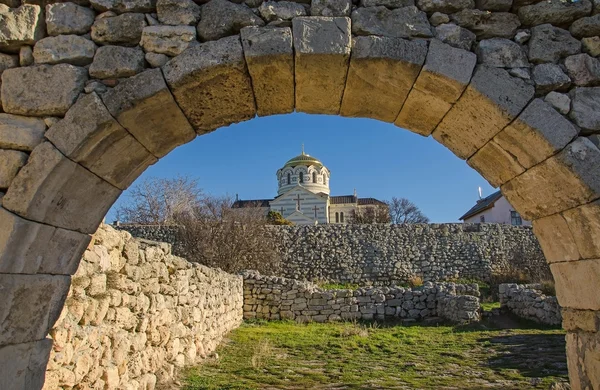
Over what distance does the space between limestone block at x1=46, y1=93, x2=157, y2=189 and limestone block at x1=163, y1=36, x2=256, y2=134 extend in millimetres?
A: 447

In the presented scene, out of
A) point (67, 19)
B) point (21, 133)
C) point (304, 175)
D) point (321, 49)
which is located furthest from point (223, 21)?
point (304, 175)

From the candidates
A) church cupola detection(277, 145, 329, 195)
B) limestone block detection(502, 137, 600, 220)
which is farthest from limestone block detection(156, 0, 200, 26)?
church cupola detection(277, 145, 329, 195)

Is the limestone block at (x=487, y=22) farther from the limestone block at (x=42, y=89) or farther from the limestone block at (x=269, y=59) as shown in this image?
the limestone block at (x=42, y=89)

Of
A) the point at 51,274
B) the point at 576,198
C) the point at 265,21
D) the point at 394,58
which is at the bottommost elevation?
the point at 51,274

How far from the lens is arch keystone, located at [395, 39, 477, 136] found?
2.95 metres

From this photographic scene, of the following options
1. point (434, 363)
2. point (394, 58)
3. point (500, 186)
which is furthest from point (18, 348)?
point (434, 363)

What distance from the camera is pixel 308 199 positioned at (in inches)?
1834

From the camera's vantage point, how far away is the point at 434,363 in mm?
7730

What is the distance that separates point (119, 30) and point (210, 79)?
668mm

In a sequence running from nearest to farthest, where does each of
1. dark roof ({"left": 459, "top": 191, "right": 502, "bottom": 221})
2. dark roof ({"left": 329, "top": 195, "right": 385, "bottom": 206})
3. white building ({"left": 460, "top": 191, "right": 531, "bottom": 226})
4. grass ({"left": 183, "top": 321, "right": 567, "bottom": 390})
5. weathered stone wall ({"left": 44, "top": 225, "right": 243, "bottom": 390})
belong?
weathered stone wall ({"left": 44, "top": 225, "right": 243, "bottom": 390})
grass ({"left": 183, "top": 321, "right": 567, "bottom": 390})
white building ({"left": 460, "top": 191, "right": 531, "bottom": 226})
dark roof ({"left": 459, "top": 191, "right": 502, "bottom": 221})
dark roof ({"left": 329, "top": 195, "right": 385, "bottom": 206})

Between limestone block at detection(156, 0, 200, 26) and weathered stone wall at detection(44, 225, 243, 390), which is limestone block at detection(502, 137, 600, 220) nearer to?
limestone block at detection(156, 0, 200, 26)

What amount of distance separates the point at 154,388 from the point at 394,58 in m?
4.95

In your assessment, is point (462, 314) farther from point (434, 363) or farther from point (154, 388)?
point (154, 388)

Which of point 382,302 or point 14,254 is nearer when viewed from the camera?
point 14,254
